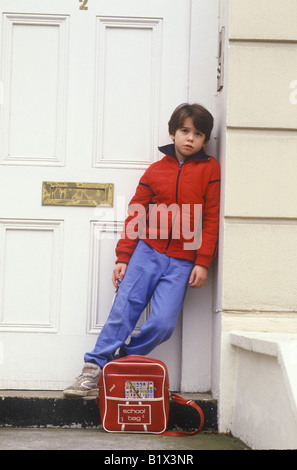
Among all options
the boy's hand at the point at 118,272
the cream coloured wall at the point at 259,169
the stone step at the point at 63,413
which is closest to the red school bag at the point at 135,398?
the stone step at the point at 63,413

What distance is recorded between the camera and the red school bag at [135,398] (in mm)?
3180

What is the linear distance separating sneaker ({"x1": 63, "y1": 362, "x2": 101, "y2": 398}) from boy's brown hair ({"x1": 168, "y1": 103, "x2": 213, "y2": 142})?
1260 millimetres

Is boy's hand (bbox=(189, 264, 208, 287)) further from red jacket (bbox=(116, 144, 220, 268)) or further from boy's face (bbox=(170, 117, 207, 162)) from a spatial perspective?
boy's face (bbox=(170, 117, 207, 162))

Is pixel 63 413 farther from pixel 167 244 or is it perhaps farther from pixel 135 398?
pixel 167 244

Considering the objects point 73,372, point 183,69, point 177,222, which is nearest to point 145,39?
point 183,69

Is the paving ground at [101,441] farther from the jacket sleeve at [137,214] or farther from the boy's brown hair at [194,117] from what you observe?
the boy's brown hair at [194,117]

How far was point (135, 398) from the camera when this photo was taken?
10.5 ft

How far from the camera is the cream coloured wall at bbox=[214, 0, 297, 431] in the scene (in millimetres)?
3363

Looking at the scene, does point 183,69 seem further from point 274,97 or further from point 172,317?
point 172,317

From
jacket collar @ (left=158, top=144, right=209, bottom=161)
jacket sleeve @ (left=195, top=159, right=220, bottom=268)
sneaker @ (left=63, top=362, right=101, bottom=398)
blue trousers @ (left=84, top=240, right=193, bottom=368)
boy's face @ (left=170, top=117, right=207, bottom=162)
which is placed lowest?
sneaker @ (left=63, top=362, right=101, bottom=398)

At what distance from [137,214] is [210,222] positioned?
38 cm

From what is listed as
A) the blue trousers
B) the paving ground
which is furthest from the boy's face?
Result: the paving ground

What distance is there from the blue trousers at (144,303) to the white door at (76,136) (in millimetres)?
213

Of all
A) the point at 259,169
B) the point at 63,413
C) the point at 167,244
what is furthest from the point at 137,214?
the point at 63,413
